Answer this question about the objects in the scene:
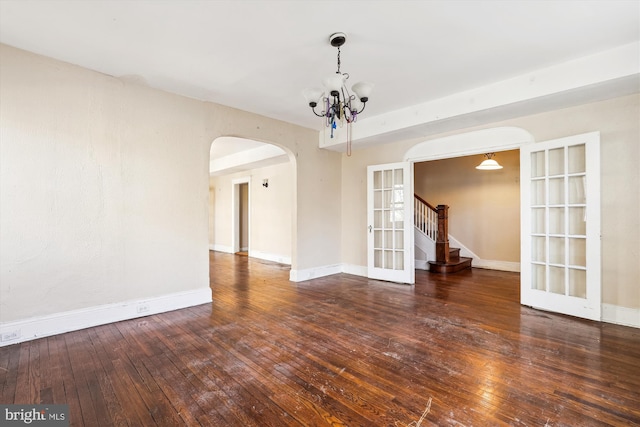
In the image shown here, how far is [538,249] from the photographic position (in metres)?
3.78

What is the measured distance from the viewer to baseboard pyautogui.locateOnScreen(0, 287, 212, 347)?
277cm

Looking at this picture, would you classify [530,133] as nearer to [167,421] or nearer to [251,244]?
[167,421]

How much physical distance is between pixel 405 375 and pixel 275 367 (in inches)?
39.6

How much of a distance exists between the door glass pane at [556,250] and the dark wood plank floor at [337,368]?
0.69m

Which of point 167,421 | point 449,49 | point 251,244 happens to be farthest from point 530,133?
point 251,244

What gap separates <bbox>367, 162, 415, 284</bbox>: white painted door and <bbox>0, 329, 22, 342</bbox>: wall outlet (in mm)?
4717

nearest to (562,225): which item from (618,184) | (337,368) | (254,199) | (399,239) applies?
(618,184)

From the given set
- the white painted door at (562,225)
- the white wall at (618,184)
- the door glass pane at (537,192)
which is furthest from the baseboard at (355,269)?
the white wall at (618,184)

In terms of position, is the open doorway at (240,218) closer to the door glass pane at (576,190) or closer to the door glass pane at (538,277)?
the door glass pane at (538,277)

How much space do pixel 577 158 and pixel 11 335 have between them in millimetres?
6316

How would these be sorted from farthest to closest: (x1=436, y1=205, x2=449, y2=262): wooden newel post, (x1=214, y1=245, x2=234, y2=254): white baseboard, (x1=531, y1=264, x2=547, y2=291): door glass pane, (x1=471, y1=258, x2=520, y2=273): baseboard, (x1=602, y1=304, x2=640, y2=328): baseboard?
(x1=214, y1=245, x2=234, y2=254): white baseboard → (x1=436, y1=205, x2=449, y2=262): wooden newel post → (x1=471, y1=258, x2=520, y2=273): baseboard → (x1=531, y1=264, x2=547, y2=291): door glass pane → (x1=602, y1=304, x2=640, y2=328): baseboard

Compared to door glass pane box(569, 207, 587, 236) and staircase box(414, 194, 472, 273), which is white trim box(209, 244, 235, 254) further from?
door glass pane box(569, 207, 587, 236)

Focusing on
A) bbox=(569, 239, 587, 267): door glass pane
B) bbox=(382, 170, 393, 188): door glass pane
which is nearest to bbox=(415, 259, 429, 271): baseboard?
bbox=(382, 170, 393, 188): door glass pane

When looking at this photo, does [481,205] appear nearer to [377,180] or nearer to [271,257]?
Answer: [377,180]
